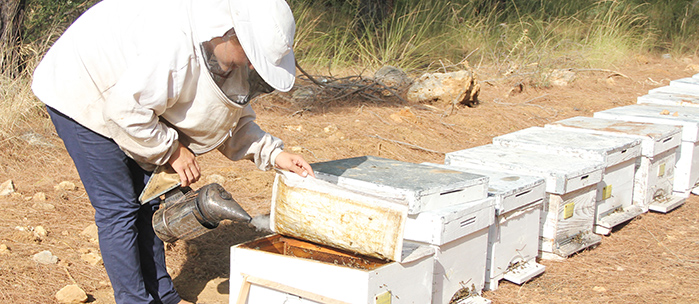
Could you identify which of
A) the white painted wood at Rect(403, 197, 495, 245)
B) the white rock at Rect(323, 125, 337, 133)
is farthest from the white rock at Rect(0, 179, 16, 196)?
the white painted wood at Rect(403, 197, 495, 245)

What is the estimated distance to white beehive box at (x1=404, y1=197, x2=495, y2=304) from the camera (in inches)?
87.5

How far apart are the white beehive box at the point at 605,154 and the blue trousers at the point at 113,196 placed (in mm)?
2123

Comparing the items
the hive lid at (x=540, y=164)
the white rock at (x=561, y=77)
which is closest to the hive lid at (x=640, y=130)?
the hive lid at (x=540, y=164)

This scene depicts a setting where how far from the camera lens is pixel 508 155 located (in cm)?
318

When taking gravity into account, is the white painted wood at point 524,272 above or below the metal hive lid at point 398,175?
below

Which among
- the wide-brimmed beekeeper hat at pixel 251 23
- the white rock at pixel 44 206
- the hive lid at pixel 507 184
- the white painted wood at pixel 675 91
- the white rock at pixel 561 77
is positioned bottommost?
the white rock at pixel 561 77

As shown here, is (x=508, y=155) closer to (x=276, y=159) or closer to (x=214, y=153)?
(x=276, y=159)

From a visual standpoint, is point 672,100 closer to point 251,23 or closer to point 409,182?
point 409,182

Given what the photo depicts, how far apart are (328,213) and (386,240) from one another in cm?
24

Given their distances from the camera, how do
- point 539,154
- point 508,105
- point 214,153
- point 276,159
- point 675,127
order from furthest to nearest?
point 508,105 → point 214,153 → point 675,127 → point 539,154 → point 276,159

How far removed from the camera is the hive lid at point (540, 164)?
291 cm

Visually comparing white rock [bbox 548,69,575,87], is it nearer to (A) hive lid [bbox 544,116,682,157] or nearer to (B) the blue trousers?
(A) hive lid [bbox 544,116,682,157]

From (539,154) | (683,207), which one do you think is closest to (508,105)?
(683,207)

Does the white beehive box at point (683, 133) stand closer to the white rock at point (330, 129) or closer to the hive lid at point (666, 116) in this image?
the hive lid at point (666, 116)
